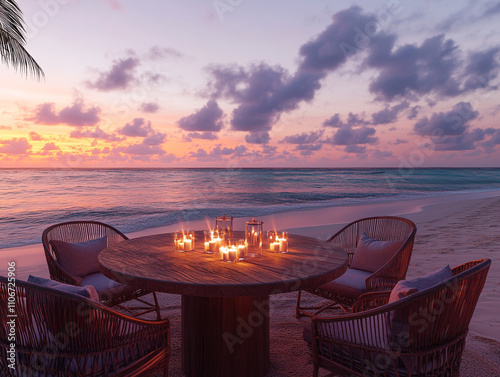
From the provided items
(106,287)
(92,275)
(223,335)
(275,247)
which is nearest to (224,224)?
(275,247)

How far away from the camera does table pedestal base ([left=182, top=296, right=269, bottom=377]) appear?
2094 millimetres

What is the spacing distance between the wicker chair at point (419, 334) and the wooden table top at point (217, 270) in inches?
12.8

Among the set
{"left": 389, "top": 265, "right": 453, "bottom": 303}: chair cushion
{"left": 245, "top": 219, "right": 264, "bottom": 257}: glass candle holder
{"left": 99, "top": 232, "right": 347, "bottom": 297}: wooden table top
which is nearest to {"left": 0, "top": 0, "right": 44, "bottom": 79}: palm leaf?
{"left": 99, "top": 232, "right": 347, "bottom": 297}: wooden table top

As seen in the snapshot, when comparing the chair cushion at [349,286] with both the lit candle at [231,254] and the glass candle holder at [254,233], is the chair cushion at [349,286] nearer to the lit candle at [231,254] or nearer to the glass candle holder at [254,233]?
the glass candle holder at [254,233]

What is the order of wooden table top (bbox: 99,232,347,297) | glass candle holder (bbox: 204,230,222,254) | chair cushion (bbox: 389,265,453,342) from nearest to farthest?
chair cushion (bbox: 389,265,453,342), wooden table top (bbox: 99,232,347,297), glass candle holder (bbox: 204,230,222,254)

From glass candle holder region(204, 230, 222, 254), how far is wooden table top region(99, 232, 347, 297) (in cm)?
6

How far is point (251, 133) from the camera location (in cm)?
2756

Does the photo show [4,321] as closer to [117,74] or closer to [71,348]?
[71,348]

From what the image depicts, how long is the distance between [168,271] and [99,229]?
7.10 feet

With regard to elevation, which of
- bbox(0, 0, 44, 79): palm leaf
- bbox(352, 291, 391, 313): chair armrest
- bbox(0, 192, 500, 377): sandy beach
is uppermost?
bbox(0, 0, 44, 79): palm leaf

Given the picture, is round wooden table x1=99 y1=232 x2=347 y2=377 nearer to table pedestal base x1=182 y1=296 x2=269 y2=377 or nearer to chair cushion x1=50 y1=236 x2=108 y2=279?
table pedestal base x1=182 y1=296 x2=269 y2=377

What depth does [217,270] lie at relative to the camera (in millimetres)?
1961

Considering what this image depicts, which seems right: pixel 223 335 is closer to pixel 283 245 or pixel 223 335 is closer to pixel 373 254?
pixel 283 245

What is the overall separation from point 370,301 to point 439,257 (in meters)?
3.77
